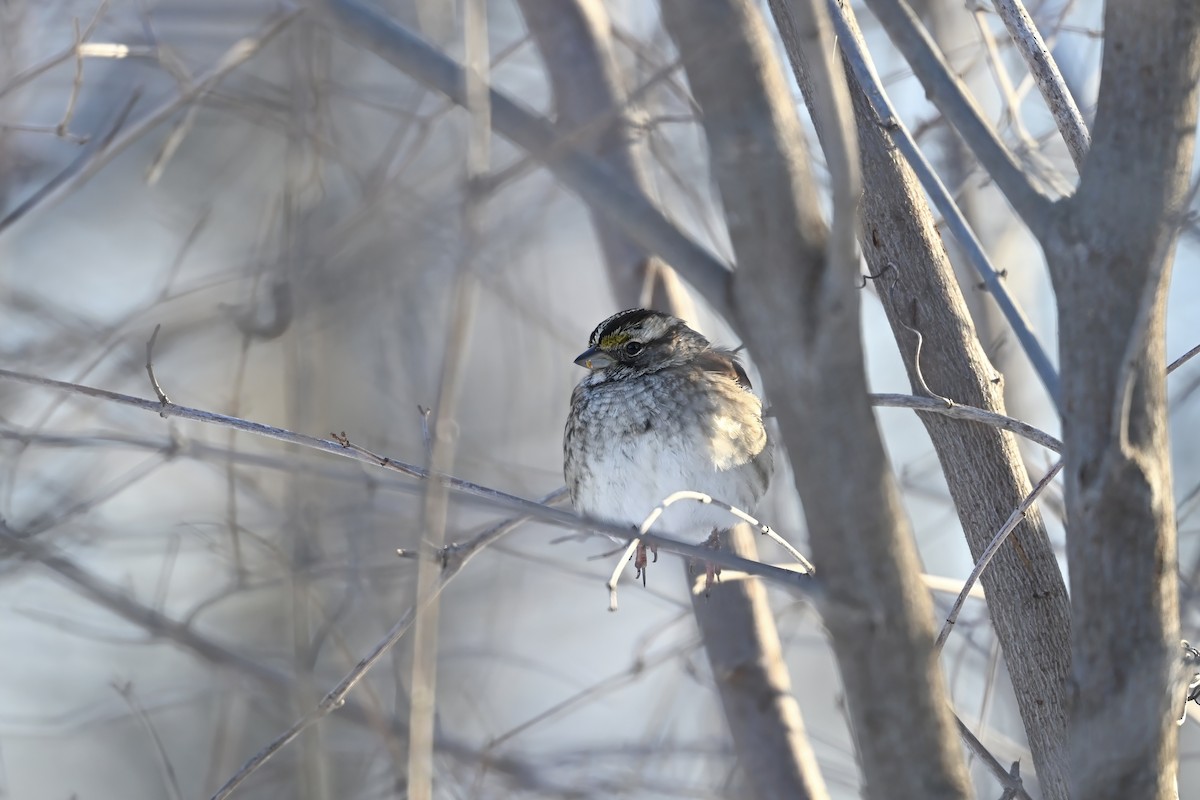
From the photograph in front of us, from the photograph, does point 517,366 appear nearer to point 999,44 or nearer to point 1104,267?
point 999,44

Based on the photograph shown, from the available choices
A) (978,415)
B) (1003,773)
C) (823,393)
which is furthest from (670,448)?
(823,393)

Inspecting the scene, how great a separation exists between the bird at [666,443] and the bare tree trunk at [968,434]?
98 centimetres

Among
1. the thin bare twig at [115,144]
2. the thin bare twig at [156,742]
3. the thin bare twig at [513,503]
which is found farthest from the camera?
the thin bare twig at [115,144]

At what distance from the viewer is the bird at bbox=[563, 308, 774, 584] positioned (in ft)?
14.6

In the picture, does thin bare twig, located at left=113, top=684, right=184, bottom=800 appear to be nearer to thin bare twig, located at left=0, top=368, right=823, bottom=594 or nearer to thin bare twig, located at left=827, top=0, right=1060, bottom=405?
thin bare twig, located at left=0, top=368, right=823, bottom=594

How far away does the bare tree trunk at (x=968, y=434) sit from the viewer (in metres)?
3.21

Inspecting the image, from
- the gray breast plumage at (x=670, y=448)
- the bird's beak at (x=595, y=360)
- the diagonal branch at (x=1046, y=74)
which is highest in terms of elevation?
the bird's beak at (x=595, y=360)

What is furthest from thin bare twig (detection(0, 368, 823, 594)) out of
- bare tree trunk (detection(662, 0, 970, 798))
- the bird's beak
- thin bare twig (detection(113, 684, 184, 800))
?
the bird's beak

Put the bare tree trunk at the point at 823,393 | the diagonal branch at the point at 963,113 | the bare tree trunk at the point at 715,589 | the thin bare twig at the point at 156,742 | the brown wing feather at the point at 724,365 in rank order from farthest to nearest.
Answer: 1. the brown wing feather at the point at 724,365
2. the bare tree trunk at the point at 715,589
3. the thin bare twig at the point at 156,742
4. the diagonal branch at the point at 963,113
5. the bare tree trunk at the point at 823,393

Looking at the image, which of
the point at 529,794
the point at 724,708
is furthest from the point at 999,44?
the point at 529,794

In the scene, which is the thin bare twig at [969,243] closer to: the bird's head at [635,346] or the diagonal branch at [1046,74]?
the diagonal branch at [1046,74]

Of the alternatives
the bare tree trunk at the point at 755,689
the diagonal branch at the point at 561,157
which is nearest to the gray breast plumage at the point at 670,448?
the bare tree trunk at the point at 755,689

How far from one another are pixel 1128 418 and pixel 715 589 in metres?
2.90

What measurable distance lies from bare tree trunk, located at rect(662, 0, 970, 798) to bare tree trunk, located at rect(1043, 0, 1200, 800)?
1.02 ft
